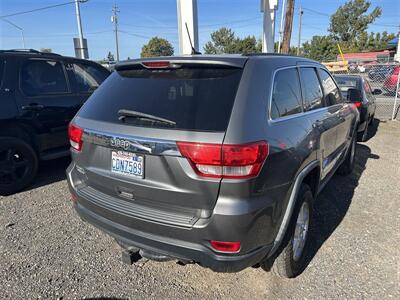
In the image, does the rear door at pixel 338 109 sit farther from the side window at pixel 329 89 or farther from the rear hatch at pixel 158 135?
the rear hatch at pixel 158 135

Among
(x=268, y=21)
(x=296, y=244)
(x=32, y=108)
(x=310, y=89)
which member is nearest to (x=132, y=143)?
(x=296, y=244)

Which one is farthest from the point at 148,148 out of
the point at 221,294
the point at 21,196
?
the point at 21,196

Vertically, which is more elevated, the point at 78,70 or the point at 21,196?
the point at 78,70

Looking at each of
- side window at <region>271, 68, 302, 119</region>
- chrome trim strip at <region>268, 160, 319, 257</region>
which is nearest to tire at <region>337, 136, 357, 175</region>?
side window at <region>271, 68, 302, 119</region>

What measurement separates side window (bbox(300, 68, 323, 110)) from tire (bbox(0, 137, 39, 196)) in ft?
12.2

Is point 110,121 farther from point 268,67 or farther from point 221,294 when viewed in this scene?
point 221,294

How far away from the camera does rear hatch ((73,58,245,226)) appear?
194 cm

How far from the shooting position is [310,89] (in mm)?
3125

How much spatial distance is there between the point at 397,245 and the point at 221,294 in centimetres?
198

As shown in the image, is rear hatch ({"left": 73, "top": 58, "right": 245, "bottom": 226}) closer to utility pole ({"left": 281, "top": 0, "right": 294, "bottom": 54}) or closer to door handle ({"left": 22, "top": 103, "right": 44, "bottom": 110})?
door handle ({"left": 22, "top": 103, "right": 44, "bottom": 110})

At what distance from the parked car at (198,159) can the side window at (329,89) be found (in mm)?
1102

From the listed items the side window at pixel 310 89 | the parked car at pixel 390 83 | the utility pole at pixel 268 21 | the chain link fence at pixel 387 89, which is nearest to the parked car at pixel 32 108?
the side window at pixel 310 89

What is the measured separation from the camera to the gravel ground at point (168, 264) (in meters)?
2.55

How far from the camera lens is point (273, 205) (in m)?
2.07
